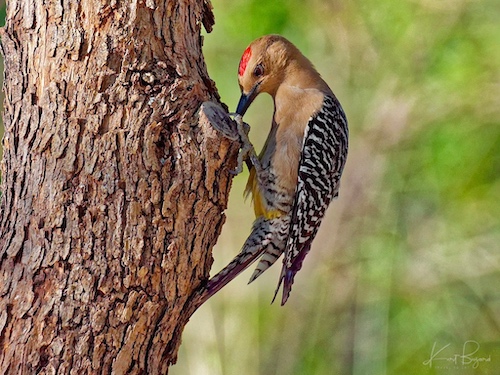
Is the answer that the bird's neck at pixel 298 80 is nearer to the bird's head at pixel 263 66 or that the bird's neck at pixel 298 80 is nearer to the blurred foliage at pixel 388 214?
the bird's head at pixel 263 66

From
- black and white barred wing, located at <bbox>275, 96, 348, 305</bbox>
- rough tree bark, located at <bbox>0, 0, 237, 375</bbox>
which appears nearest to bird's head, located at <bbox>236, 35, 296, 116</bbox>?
black and white barred wing, located at <bbox>275, 96, 348, 305</bbox>

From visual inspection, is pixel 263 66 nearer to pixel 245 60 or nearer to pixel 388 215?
pixel 245 60

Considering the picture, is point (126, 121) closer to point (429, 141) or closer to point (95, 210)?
point (95, 210)

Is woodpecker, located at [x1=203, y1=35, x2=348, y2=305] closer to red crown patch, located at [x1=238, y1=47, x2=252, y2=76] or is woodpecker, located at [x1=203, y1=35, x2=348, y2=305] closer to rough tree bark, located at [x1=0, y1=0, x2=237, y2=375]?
red crown patch, located at [x1=238, y1=47, x2=252, y2=76]

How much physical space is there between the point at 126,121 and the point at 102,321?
1.91ft

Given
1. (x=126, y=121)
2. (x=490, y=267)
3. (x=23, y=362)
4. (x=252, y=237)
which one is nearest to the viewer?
(x=23, y=362)

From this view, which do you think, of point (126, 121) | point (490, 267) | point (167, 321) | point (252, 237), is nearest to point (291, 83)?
point (252, 237)

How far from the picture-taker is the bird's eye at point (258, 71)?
10.2 ft

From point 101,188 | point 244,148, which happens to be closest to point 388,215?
point 244,148

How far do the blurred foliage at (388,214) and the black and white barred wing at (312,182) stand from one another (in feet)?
4.37

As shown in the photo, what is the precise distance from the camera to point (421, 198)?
4.54m
